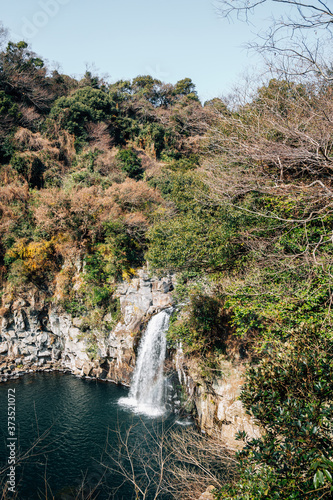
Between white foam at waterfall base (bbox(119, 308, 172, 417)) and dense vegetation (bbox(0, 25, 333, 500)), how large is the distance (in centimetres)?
187

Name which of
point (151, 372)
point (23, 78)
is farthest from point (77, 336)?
point (23, 78)

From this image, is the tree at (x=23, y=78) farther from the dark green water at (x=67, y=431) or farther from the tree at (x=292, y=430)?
the tree at (x=292, y=430)

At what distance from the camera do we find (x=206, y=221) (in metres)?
11.1

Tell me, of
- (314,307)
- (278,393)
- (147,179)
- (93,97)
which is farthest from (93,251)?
(93,97)

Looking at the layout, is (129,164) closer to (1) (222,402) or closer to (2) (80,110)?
(2) (80,110)

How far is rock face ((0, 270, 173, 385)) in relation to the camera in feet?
46.2

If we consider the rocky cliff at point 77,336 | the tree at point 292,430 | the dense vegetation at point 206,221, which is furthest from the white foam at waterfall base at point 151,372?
the tree at point 292,430

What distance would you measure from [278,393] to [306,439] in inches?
39.2

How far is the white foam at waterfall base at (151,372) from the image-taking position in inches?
473

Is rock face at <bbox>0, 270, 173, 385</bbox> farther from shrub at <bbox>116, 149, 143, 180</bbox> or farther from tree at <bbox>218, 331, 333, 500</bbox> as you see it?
shrub at <bbox>116, 149, 143, 180</bbox>

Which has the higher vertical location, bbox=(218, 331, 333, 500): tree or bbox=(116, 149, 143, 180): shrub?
bbox=(116, 149, 143, 180): shrub

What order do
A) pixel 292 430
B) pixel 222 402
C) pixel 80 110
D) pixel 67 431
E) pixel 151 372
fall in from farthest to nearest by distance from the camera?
pixel 80 110 < pixel 151 372 < pixel 67 431 < pixel 222 402 < pixel 292 430

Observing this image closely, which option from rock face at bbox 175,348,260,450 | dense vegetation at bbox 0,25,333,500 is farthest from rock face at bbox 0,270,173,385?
rock face at bbox 175,348,260,450

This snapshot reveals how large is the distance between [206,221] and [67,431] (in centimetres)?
932
